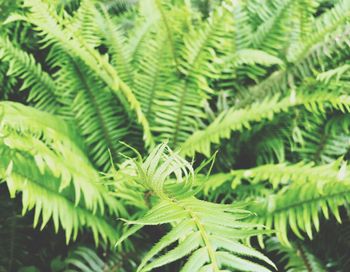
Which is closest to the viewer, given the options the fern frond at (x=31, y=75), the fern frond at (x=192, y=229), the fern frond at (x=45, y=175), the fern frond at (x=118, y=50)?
the fern frond at (x=192, y=229)

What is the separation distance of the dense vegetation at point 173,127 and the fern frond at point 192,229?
441 mm

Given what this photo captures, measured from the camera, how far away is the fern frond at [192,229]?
774mm

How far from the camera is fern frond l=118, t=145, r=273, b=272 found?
2.54ft

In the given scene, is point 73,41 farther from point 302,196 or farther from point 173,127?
point 302,196

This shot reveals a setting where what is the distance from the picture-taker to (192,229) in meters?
0.90

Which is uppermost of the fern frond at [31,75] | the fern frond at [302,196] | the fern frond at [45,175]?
the fern frond at [31,75]

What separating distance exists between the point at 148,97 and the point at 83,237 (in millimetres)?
696

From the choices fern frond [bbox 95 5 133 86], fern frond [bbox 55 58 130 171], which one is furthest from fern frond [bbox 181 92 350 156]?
fern frond [bbox 95 5 133 86]

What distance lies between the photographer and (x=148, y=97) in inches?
77.9

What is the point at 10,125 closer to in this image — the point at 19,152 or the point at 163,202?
the point at 19,152

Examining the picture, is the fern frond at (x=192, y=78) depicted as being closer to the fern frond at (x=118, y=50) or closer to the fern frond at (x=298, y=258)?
the fern frond at (x=118, y=50)

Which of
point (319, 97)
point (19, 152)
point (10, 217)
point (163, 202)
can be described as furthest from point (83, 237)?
point (319, 97)

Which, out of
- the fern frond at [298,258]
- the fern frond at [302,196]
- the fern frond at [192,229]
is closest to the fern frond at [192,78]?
the fern frond at [302,196]

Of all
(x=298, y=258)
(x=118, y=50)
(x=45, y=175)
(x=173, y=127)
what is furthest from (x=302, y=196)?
(x=118, y=50)
